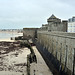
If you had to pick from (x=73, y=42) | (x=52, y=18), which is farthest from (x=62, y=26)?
(x=73, y=42)

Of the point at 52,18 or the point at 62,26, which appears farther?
the point at 52,18

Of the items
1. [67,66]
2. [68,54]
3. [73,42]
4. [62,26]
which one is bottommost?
[67,66]

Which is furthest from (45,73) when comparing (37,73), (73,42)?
(73,42)

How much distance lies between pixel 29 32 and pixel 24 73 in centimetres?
3494

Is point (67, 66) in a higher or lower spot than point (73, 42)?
lower

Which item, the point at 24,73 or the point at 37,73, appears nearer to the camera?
→ the point at 24,73

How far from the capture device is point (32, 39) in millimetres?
47531

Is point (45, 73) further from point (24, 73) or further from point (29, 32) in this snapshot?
point (29, 32)

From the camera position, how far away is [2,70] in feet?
45.9

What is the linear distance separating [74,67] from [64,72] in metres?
2.49

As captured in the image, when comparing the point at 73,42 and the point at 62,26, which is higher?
the point at 62,26

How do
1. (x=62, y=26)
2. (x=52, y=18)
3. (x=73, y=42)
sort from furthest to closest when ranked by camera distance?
(x=52, y=18), (x=62, y=26), (x=73, y=42)

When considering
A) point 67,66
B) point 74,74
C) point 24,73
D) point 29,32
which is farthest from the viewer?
point 29,32

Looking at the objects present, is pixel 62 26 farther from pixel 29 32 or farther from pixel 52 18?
pixel 29 32
